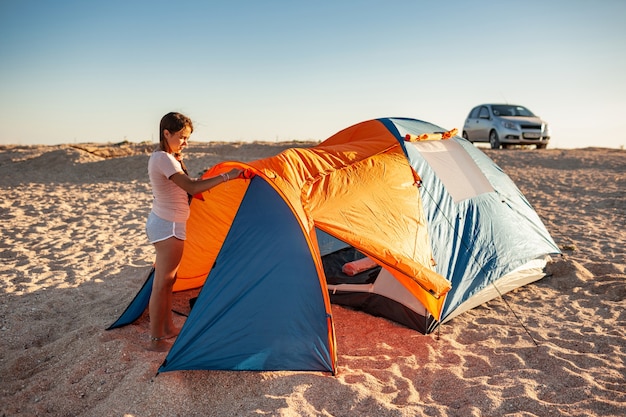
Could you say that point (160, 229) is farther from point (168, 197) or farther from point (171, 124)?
point (171, 124)

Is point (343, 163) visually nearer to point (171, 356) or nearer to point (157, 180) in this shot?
point (157, 180)

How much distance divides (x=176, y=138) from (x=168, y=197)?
464mm

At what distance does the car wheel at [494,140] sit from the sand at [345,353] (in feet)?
26.0

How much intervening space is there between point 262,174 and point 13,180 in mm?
12221

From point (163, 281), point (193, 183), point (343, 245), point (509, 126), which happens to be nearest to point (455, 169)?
point (343, 245)

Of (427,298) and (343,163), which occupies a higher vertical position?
(343,163)

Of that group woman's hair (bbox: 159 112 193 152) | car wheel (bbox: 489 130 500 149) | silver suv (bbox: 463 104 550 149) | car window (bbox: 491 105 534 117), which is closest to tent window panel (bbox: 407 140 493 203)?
woman's hair (bbox: 159 112 193 152)

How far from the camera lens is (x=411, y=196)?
5.15 metres

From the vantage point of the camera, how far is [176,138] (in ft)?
13.4

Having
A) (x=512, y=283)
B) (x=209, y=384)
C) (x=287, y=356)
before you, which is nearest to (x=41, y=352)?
(x=209, y=384)

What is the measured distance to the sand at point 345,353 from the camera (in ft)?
12.3

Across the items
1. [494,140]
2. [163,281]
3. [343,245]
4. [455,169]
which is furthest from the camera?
[494,140]

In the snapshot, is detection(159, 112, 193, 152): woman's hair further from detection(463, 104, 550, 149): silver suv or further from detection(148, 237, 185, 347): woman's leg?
detection(463, 104, 550, 149): silver suv

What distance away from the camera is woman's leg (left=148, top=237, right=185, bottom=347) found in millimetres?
4203
